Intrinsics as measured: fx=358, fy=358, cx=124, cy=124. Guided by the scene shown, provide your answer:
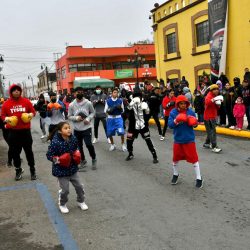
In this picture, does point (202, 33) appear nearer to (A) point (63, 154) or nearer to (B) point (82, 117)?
(B) point (82, 117)

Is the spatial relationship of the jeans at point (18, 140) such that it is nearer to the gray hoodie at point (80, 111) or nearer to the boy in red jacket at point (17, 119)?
the boy in red jacket at point (17, 119)

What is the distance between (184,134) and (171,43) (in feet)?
62.0

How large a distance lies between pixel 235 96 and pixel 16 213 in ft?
29.1

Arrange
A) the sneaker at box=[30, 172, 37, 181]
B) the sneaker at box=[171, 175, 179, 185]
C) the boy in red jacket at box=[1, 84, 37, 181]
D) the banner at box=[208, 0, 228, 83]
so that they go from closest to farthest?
1. the sneaker at box=[171, 175, 179, 185]
2. the boy in red jacket at box=[1, 84, 37, 181]
3. the sneaker at box=[30, 172, 37, 181]
4. the banner at box=[208, 0, 228, 83]

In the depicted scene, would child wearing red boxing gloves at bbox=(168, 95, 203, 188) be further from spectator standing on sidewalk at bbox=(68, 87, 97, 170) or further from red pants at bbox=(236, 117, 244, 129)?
red pants at bbox=(236, 117, 244, 129)

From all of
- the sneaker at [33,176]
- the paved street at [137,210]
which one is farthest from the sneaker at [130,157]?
the sneaker at [33,176]

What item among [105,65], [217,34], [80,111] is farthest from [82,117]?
[105,65]

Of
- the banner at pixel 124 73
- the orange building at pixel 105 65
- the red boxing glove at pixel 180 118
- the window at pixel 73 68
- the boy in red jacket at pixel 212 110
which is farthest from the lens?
the banner at pixel 124 73

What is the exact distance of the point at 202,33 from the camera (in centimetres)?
2070

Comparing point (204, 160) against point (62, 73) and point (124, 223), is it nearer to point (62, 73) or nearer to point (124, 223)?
point (124, 223)

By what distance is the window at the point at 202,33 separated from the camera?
2024 cm

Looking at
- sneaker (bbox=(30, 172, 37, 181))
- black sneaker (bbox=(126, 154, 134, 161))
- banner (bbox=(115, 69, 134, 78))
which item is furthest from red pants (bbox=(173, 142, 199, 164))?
banner (bbox=(115, 69, 134, 78))

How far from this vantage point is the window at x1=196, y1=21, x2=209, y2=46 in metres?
20.2

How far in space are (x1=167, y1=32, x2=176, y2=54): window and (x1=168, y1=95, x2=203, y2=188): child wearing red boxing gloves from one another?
18.2 meters
